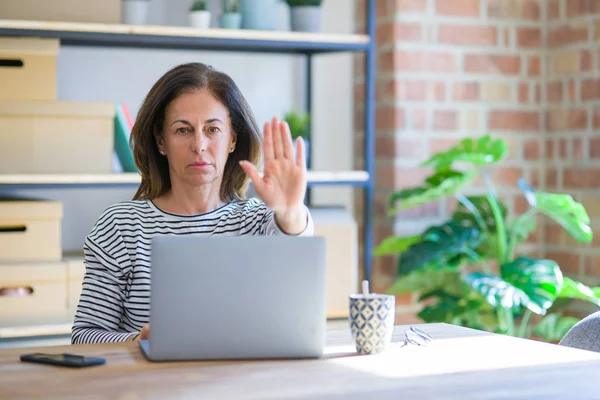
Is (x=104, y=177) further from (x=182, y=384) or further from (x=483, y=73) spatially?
(x=182, y=384)

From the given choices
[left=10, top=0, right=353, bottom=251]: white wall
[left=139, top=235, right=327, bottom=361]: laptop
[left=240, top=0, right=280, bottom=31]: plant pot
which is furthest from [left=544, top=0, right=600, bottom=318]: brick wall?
[left=139, top=235, right=327, bottom=361]: laptop

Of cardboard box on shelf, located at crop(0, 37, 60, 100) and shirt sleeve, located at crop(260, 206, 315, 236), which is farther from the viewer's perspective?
cardboard box on shelf, located at crop(0, 37, 60, 100)

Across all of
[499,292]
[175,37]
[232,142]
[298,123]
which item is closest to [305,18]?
[298,123]

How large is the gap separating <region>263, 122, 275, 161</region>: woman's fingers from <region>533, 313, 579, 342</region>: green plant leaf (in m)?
1.91

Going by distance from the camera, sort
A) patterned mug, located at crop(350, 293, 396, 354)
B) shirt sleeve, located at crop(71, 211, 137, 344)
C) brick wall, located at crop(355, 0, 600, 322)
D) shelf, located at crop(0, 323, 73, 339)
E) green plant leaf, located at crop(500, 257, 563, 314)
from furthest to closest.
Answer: brick wall, located at crop(355, 0, 600, 322), green plant leaf, located at crop(500, 257, 563, 314), shelf, located at crop(0, 323, 73, 339), shirt sleeve, located at crop(71, 211, 137, 344), patterned mug, located at crop(350, 293, 396, 354)

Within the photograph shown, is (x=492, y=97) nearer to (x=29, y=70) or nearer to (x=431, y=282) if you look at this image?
(x=431, y=282)

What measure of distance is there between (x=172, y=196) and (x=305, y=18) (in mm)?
1294

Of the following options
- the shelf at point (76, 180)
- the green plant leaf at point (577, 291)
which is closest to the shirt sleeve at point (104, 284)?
the shelf at point (76, 180)

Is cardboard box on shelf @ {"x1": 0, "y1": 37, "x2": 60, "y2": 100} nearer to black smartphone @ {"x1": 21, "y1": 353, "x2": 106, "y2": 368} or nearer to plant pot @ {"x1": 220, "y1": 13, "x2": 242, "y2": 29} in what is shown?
plant pot @ {"x1": 220, "y1": 13, "x2": 242, "y2": 29}

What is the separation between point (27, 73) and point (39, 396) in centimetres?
181

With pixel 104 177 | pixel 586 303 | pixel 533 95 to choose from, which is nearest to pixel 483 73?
pixel 533 95

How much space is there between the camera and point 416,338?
169 cm

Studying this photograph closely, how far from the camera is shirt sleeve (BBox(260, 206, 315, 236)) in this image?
177cm

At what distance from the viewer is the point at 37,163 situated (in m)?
2.93
